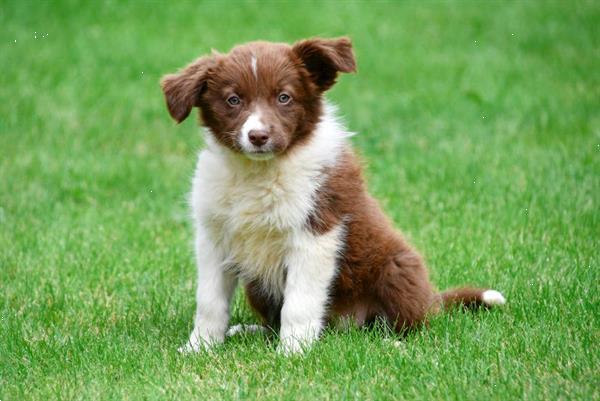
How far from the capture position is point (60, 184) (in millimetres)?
8523

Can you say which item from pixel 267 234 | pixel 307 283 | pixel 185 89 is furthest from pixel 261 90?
pixel 307 283

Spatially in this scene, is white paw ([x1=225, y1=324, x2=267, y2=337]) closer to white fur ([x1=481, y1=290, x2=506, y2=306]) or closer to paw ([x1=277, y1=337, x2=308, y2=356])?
paw ([x1=277, y1=337, x2=308, y2=356])

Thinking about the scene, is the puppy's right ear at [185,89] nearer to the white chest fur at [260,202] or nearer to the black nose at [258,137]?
the white chest fur at [260,202]

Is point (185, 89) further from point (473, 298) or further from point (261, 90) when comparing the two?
point (473, 298)

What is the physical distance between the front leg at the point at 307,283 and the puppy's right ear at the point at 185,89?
84 cm

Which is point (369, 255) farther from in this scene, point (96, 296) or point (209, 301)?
point (96, 296)

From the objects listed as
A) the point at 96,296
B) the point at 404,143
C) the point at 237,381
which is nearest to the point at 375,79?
the point at 404,143

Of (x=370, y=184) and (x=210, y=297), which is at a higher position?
(x=210, y=297)

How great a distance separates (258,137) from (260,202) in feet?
1.35

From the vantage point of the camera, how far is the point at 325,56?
200 inches

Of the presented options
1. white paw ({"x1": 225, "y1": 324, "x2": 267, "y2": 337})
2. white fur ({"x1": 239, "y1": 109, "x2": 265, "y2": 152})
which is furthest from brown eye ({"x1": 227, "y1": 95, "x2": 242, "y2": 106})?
white paw ({"x1": 225, "y1": 324, "x2": 267, "y2": 337})

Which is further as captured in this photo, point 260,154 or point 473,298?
point 473,298

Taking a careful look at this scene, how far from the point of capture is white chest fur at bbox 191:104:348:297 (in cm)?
506

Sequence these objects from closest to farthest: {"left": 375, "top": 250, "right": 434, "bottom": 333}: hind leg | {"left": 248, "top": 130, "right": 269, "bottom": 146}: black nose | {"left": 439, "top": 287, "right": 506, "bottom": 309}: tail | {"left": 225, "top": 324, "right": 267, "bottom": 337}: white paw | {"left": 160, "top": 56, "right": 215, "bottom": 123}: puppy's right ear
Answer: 1. {"left": 248, "top": 130, "right": 269, "bottom": 146}: black nose
2. {"left": 160, "top": 56, "right": 215, "bottom": 123}: puppy's right ear
3. {"left": 375, "top": 250, "right": 434, "bottom": 333}: hind leg
4. {"left": 225, "top": 324, "right": 267, "bottom": 337}: white paw
5. {"left": 439, "top": 287, "right": 506, "bottom": 309}: tail
